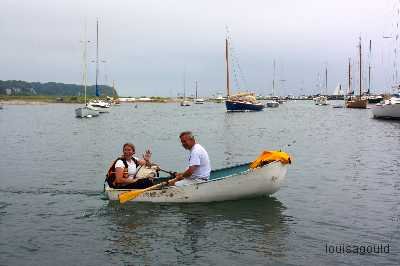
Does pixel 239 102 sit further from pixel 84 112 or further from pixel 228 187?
pixel 228 187

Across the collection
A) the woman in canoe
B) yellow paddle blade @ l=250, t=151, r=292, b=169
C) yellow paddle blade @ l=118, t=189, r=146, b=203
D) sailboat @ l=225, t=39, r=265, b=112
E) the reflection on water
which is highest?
sailboat @ l=225, t=39, r=265, b=112

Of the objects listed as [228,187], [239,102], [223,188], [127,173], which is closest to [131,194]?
[127,173]

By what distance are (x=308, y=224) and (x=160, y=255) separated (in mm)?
4440

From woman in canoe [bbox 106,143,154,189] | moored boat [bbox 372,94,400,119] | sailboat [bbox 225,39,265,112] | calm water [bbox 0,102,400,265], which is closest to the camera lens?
calm water [bbox 0,102,400,265]

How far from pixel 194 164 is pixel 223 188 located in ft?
4.39

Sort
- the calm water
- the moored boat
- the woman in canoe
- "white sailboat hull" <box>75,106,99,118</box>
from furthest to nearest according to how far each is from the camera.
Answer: "white sailboat hull" <box>75,106,99,118</box>, the moored boat, the woman in canoe, the calm water

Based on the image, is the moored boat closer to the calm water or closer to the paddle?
the calm water

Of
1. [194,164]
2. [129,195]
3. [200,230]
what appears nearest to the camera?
[200,230]

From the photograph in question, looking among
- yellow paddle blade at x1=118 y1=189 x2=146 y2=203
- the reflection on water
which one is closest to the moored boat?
the reflection on water

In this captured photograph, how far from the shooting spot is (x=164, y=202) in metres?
16.1

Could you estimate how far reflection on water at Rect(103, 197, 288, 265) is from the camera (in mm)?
11805

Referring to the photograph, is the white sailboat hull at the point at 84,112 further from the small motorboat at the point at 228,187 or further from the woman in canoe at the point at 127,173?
the small motorboat at the point at 228,187

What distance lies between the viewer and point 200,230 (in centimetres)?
1367

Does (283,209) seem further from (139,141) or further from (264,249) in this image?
(139,141)
